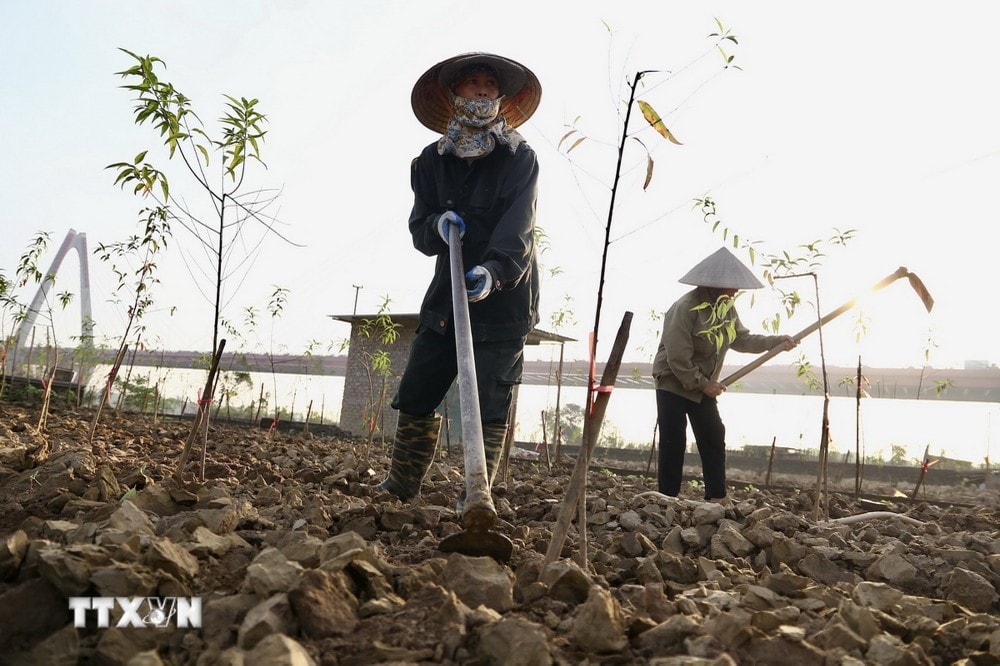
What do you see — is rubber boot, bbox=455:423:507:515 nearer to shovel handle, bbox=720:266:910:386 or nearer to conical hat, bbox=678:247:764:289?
shovel handle, bbox=720:266:910:386

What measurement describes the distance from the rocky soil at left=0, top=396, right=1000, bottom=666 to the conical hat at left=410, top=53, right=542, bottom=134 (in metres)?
1.78

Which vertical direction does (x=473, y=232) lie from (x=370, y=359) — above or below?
above

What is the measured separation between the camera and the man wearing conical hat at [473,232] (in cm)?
289

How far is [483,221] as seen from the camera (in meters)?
3.01

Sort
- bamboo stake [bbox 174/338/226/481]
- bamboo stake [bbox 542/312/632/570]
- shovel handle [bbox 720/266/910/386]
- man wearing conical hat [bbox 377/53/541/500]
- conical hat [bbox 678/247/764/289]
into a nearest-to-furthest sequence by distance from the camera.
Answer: bamboo stake [bbox 542/312/632/570]
shovel handle [bbox 720/266/910/386]
man wearing conical hat [bbox 377/53/541/500]
bamboo stake [bbox 174/338/226/481]
conical hat [bbox 678/247/764/289]

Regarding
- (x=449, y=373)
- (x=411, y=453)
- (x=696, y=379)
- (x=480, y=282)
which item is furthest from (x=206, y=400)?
(x=696, y=379)

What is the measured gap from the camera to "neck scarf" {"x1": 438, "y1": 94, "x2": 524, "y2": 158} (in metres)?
2.94

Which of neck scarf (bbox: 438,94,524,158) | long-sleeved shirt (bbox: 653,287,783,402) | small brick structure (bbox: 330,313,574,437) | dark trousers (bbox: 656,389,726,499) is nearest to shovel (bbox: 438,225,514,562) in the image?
neck scarf (bbox: 438,94,524,158)

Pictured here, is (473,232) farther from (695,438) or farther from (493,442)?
(695,438)

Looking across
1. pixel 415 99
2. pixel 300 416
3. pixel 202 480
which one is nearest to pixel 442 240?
pixel 415 99

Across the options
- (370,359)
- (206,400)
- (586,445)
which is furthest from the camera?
(370,359)

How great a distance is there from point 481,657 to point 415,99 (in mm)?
2593

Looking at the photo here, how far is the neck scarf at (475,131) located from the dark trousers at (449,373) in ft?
2.47

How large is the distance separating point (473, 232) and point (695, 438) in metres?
1.85
